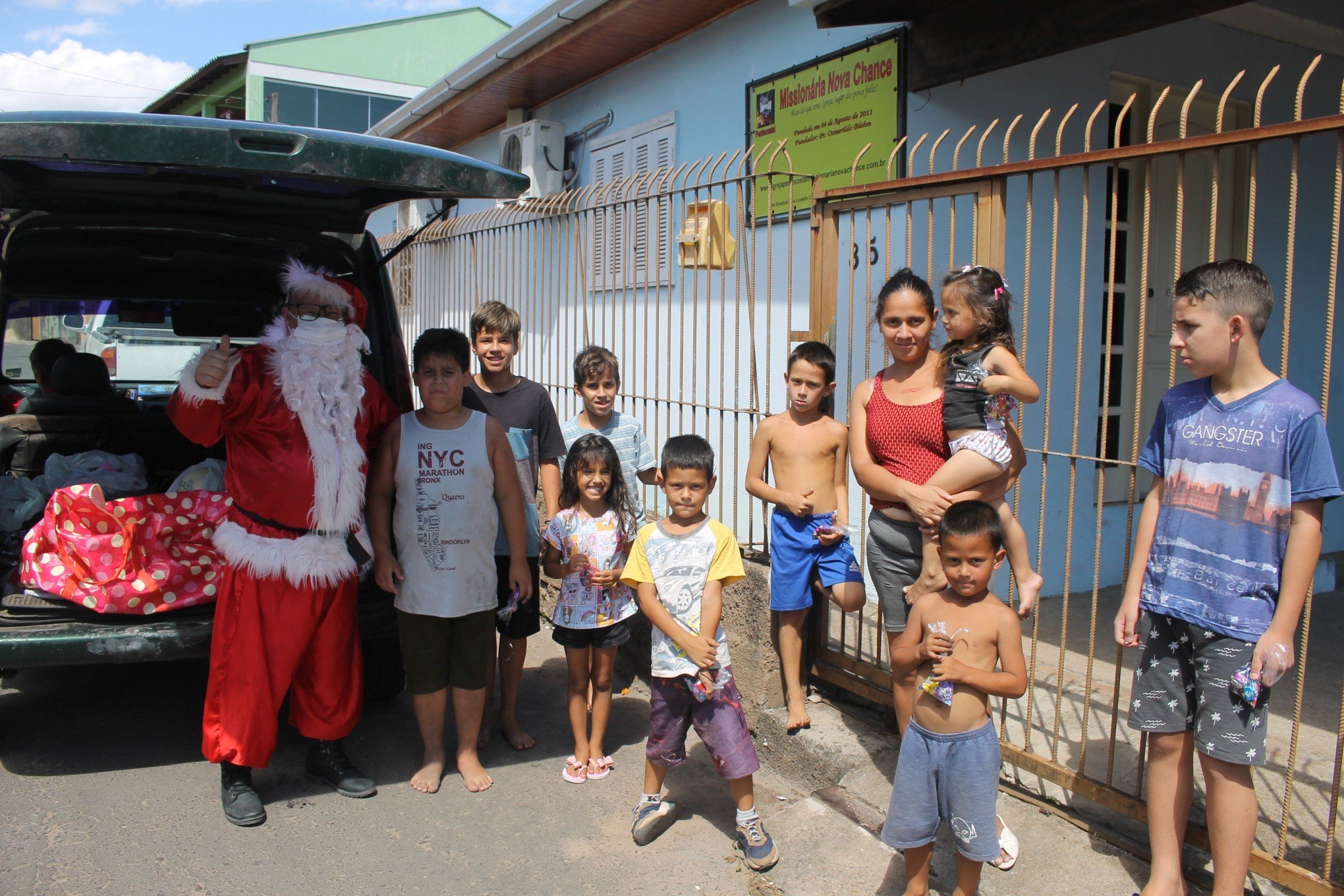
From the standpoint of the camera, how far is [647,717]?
436cm

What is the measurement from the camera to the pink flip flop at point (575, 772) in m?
3.65

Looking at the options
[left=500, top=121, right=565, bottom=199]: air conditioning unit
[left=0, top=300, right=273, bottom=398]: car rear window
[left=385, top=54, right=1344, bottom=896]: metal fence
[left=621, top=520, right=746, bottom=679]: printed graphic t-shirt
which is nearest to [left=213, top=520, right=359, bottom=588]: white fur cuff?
[left=621, top=520, right=746, bottom=679]: printed graphic t-shirt

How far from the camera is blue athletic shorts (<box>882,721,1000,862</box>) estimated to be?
2.52 meters

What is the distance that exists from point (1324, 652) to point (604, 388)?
3.66m

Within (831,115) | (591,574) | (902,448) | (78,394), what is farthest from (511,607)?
(831,115)

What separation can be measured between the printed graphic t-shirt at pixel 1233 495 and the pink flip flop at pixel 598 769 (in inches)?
81.2

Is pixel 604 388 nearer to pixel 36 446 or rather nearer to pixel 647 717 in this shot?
pixel 647 717

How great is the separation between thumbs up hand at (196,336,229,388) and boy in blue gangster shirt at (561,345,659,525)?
1323 millimetres

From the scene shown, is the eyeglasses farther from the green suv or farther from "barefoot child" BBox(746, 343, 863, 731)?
"barefoot child" BBox(746, 343, 863, 731)

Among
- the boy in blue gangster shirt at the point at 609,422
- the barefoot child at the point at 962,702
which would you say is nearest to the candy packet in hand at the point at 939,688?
the barefoot child at the point at 962,702

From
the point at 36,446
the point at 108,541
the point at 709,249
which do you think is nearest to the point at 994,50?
the point at 709,249

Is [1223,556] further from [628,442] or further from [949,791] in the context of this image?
[628,442]

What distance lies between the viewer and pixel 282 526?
3.33m

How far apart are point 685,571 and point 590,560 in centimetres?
54
